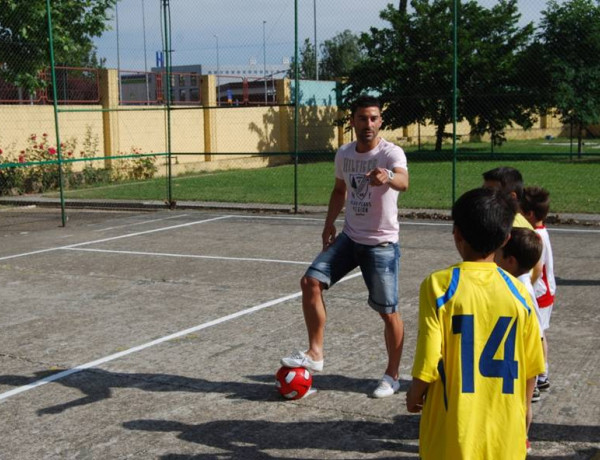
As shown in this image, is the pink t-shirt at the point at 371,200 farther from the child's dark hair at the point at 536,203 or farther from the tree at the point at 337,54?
the tree at the point at 337,54

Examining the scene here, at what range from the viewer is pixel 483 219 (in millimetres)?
2963

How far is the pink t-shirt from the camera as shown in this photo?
5.61 m

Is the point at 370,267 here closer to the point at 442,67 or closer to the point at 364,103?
the point at 364,103

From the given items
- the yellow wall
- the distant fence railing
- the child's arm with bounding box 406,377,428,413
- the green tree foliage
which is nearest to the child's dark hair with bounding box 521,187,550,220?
the child's arm with bounding box 406,377,428,413

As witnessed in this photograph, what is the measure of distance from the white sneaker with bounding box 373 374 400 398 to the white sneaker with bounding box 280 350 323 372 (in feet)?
1.51

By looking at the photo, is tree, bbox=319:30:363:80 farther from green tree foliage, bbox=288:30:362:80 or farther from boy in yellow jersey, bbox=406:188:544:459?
boy in yellow jersey, bbox=406:188:544:459

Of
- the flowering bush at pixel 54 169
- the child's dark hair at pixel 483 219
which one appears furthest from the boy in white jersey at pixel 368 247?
the flowering bush at pixel 54 169

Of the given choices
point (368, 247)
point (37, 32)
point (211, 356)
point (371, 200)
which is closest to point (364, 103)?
point (371, 200)

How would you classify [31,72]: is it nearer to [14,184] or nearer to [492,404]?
[14,184]

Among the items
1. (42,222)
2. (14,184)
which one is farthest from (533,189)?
(14,184)

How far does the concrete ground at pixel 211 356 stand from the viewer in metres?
4.85

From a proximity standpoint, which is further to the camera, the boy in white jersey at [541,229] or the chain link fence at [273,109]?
the chain link fence at [273,109]

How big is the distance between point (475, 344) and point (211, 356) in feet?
12.4

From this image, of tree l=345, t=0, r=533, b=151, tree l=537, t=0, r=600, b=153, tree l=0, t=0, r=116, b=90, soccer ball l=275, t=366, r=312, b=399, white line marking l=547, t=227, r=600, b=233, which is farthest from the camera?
tree l=345, t=0, r=533, b=151
